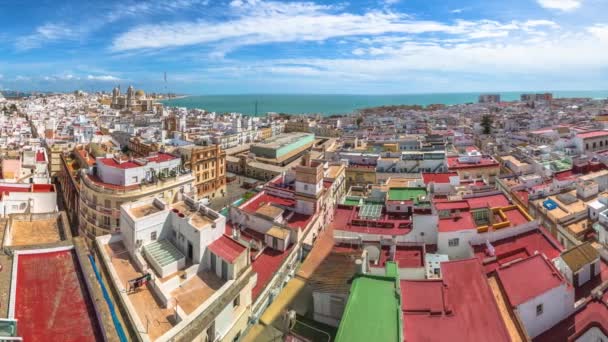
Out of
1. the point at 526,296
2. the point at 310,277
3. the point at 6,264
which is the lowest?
the point at 310,277

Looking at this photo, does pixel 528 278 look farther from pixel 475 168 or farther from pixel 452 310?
pixel 475 168

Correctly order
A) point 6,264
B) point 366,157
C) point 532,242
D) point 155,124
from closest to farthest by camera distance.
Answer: point 6,264 < point 532,242 < point 366,157 < point 155,124

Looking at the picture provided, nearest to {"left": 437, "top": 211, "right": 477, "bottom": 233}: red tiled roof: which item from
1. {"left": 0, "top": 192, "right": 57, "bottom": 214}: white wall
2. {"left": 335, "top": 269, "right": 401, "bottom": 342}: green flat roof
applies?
{"left": 335, "top": 269, "right": 401, "bottom": 342}: green flat roof

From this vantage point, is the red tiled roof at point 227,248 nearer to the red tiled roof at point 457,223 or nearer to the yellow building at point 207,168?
the red tiled roof at point 457,223

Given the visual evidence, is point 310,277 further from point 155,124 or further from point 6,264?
point 155,124

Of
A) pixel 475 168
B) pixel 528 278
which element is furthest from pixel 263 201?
pixel 475 168

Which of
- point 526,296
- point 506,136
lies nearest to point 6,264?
point 526,296

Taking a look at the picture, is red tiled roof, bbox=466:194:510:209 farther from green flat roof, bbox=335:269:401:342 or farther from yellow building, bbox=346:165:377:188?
green flat roof, bbox=335:269:401:342
